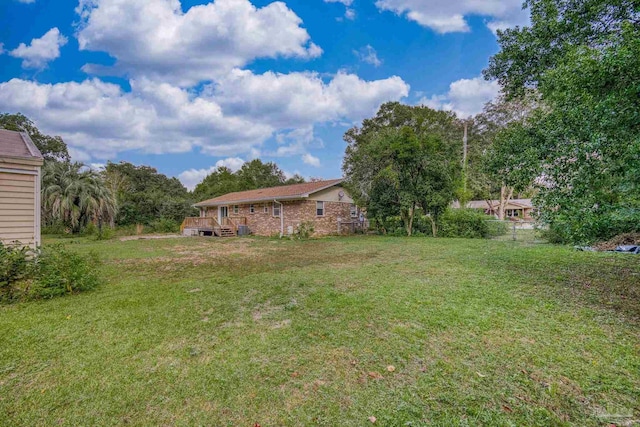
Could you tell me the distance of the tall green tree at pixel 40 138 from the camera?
2783 cm

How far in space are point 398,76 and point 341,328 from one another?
662 inches

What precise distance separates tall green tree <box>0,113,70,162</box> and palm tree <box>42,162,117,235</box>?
1783cm

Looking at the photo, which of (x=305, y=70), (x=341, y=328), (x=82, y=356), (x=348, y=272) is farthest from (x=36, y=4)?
(x=341, y=328)

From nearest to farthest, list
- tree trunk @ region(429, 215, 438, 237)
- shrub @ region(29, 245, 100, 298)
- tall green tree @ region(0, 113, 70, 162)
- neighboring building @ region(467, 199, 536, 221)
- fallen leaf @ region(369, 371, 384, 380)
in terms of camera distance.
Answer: fallen leaf @ region(369, 371, 384, 380) < shrub @ region(29, 245, 100, 298) < tree trunk @ region(429, 215, 438, 237) < tall green tree @ region(0, 113, 70, 162) < neighboring building @ region(467, 199, 536, 221)

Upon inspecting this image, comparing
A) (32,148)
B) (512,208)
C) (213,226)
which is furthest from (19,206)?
(512,208)

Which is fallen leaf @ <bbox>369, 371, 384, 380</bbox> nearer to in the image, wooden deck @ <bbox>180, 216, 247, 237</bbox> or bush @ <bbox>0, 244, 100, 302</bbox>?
bush @ <bbox>0, 244, 100, 302</bbox>

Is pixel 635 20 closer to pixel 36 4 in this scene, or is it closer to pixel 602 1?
pixel 602 1

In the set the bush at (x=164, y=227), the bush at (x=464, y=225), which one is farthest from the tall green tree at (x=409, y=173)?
the bush at (x=164, y=227)

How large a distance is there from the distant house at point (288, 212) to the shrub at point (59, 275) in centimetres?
1151

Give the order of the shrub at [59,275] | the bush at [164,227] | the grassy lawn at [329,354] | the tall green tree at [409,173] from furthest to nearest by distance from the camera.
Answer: the bush at [164,227] < the tall green tree at [409,173] < the shrub at [59,275] < the grassy lawn at [329,354]

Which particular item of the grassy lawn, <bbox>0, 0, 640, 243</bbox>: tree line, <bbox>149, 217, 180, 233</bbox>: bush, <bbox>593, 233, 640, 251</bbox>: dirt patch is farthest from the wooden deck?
<bbox>593, 233, 640, 251</bbox>: dirt patch

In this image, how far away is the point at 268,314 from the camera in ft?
13.6

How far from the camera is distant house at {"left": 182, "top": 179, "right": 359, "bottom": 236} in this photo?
56.2 feet

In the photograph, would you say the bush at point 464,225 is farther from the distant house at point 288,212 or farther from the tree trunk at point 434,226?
the distant house at point 288,212
